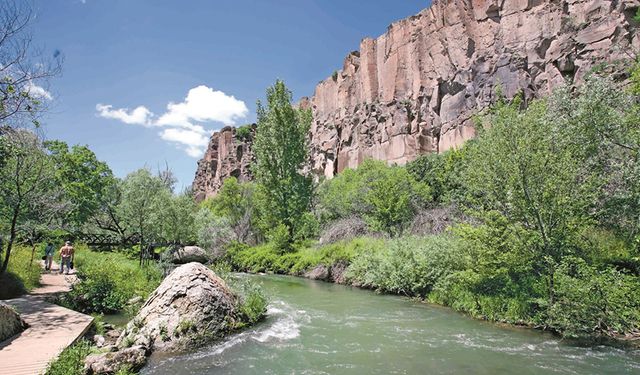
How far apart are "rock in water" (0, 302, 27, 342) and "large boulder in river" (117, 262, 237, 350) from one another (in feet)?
6.53

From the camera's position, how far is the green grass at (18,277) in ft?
39.9

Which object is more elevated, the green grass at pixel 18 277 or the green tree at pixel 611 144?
the green tree at pixel 611 144

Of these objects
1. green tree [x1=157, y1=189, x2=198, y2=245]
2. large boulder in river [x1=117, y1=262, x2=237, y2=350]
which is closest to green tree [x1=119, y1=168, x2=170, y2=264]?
green tree [x1=157, y1=189, x2=198, y2=245]

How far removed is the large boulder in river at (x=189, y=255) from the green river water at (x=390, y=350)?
21.5 metres

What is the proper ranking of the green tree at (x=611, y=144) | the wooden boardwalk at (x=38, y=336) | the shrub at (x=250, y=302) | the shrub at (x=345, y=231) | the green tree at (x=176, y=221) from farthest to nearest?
the green tree at (x=176, y=221)
the shrub at (x=345, y=231)
the green tree at (x=611, y=144)
the shrub at (x=250, y=302)
the wooden boardwalk at (x=38, y=336)

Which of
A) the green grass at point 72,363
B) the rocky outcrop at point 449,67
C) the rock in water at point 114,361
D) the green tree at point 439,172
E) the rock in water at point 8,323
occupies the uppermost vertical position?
the rocky outcrop at point 449,67

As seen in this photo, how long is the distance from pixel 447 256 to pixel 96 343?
11729 millimetres

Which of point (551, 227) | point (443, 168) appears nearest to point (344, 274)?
point (551, 227)

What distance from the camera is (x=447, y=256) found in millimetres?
15078

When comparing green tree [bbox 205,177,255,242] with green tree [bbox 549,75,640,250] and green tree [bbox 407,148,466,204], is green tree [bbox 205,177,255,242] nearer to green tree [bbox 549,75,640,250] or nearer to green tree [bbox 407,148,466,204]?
green tree [bbox 407,148,466,204]

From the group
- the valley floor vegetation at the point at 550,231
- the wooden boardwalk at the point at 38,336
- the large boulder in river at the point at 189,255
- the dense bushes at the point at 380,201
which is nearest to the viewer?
the wooden boardwalk at the point at 38,336

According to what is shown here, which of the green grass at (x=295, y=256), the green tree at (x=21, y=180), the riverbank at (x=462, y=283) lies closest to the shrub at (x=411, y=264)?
the riverbank at (x=462, y=283)

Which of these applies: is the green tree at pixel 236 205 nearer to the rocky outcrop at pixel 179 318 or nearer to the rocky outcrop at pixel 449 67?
the rocky outcrop at pixel 449 67

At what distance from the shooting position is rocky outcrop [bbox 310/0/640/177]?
1543 inches
